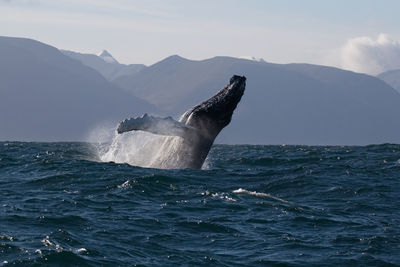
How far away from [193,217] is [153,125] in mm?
4816

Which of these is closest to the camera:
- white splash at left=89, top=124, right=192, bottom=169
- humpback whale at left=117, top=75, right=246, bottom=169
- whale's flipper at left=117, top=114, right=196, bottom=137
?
whale's flipper at left=117, top=114, right=196, bottom=137

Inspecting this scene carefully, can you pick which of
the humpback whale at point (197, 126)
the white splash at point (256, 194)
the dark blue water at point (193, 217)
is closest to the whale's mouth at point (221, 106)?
the humpback whale at point (197, 126)

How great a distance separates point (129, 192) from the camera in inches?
567

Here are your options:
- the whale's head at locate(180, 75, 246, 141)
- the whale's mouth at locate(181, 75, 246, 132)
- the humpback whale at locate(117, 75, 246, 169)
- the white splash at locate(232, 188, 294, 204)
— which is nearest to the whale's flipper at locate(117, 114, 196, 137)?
the humpback whale at locate(117, 75, 246, 169)

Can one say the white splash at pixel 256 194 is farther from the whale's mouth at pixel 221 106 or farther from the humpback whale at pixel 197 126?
the whale's mouth at pixel 221 106

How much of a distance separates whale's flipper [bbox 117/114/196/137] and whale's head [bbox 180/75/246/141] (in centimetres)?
52

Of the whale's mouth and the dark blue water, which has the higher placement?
the whale's mouth

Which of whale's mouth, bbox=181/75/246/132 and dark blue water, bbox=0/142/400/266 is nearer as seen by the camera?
dark blue water, bbox=0/142/400/266

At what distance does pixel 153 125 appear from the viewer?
16266 mm

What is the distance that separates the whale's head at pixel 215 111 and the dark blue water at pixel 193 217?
1.24m

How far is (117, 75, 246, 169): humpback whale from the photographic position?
645 inches

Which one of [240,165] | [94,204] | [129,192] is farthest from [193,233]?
[240,165]

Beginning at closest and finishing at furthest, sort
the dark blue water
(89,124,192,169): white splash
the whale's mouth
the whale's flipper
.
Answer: the dark blue water, the whale's flipper, the whale's mouth, (89,124,192,169): white splash

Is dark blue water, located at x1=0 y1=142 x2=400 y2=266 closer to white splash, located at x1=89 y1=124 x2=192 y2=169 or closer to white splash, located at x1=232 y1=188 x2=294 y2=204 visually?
white splash, located at x1=232 y1=188 x2=294 y2=204
